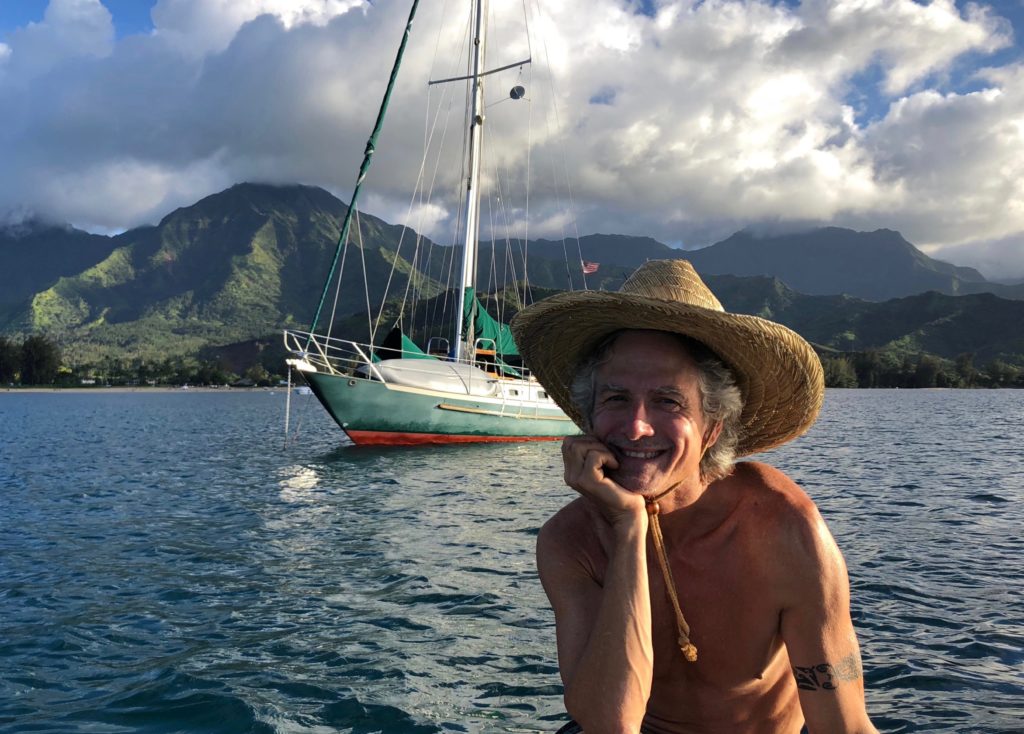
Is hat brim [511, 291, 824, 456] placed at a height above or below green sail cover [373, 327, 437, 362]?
below

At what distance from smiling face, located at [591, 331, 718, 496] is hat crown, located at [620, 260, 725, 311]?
14cm

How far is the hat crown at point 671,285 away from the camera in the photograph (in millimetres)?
2227

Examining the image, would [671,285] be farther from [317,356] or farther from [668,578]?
[317,356]

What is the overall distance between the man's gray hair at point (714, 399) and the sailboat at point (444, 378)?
63.1ft

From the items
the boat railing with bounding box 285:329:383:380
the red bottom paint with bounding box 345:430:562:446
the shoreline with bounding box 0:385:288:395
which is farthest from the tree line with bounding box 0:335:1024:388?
the boat railing with bounding box 285:329:383:380

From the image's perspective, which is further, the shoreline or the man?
the shoreline

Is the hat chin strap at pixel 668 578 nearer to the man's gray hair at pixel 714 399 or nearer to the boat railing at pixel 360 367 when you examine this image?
the man's gray hair at pixel 714 399

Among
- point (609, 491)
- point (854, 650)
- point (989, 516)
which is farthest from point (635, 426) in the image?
point (989, 516)

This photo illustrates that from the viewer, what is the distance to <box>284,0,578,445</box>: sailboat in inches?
917

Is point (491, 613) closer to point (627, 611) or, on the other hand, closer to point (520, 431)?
point (627, 611)

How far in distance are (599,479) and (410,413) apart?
2271 centimetres

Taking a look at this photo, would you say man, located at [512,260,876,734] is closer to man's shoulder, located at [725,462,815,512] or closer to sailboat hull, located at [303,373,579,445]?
man's shoulder, located at [725,462,815,512]

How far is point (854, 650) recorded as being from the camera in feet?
6.79

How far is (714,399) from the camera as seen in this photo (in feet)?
7.61
